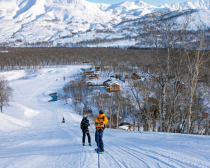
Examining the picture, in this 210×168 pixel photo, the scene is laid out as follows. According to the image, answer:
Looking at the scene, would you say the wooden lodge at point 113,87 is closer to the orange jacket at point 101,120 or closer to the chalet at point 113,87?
the chalet at point 113,87

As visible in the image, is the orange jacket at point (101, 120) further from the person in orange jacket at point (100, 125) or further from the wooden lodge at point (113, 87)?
the wooden lodge at point (113, 87)

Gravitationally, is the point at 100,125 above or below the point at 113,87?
above

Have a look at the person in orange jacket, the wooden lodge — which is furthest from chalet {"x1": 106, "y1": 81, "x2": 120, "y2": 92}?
the person in orange jacket

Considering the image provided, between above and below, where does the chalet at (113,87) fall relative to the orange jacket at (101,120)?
below

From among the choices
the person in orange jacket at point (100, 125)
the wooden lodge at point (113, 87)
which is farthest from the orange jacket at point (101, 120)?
the wooden lodge at point (113, 87)

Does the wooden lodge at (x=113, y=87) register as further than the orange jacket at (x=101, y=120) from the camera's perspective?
Yes

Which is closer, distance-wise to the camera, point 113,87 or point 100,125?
point 100,125

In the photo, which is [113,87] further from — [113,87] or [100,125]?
[100,125]

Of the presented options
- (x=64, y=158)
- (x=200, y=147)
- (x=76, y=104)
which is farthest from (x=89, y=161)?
(x=76, y=104)

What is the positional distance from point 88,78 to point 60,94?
692 inches

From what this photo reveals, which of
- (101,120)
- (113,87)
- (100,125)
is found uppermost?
(101,120)

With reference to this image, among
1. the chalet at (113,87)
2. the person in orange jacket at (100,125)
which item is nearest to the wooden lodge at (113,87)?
the chalet at (113,87)

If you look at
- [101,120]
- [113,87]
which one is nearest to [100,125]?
[101,120]

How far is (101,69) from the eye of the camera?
74.9 meters
